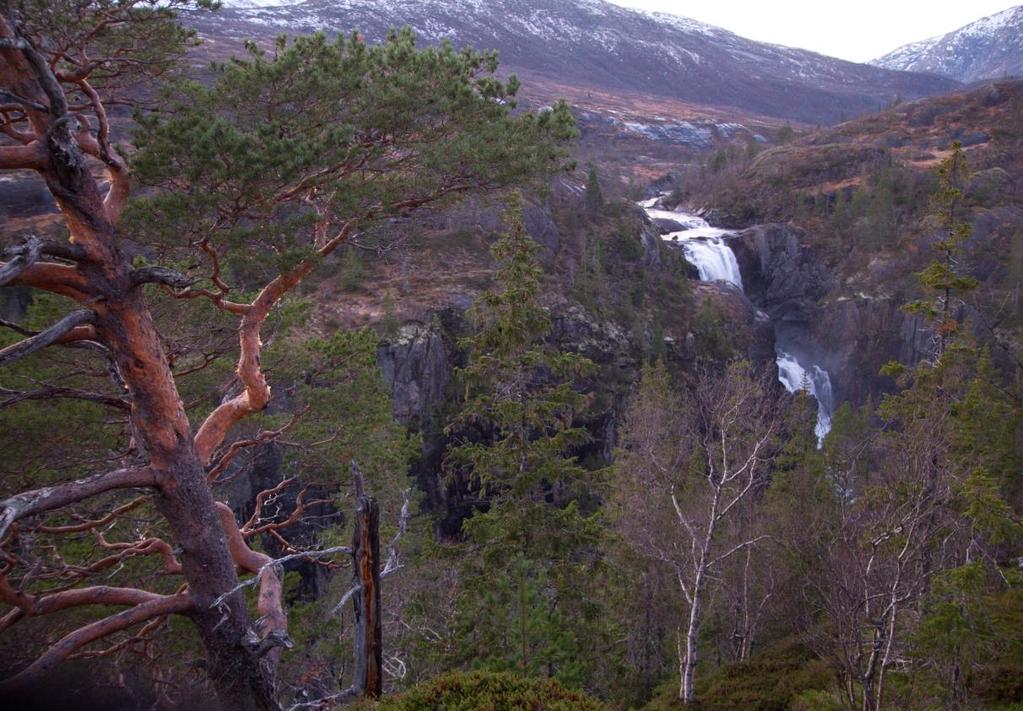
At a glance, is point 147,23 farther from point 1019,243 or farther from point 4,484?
point 1019,243

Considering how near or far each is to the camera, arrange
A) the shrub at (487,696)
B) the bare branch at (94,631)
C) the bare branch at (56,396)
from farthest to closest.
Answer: the bare branch at (56,396), the bare branch at (94,631), the shrub at (487,696)

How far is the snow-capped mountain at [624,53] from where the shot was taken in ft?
395

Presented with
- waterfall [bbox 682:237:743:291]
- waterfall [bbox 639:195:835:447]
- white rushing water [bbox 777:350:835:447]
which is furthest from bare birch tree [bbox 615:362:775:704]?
waterfall [bbox 682:237:743:291]

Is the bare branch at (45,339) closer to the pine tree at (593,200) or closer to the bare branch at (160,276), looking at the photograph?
the bare branch at (160,276)

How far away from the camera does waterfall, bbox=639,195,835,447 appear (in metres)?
41.8

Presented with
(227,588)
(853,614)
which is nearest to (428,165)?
(227,588)

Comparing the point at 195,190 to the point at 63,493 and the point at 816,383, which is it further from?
the point at 816,383

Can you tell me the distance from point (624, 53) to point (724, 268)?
117184mm

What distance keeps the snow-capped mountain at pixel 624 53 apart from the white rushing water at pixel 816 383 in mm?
90390

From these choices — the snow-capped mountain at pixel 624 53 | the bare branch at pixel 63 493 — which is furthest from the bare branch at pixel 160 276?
the snow-capped mountain at pixel 624 53

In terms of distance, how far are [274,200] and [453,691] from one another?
527 cm

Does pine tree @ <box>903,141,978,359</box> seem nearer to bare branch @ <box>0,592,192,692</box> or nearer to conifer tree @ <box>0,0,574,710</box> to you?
conifer tree @ <box>0,0,574,710</box>

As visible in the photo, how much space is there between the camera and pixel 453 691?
5.29 m

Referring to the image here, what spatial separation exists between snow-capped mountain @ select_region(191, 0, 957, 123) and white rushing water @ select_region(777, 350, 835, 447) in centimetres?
9039
